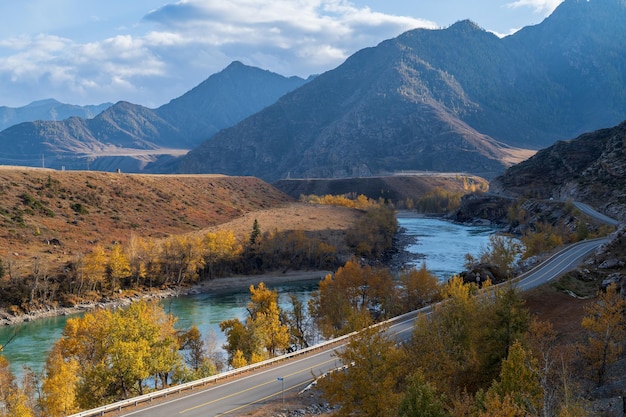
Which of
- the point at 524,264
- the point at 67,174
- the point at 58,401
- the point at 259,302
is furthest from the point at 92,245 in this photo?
the point at 524,264

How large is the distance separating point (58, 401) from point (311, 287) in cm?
6187

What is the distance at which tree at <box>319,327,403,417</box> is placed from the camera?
24.4 meters

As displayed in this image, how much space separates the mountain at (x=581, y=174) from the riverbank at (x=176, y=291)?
6455cm

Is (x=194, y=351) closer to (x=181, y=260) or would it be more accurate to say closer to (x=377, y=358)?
(x=377, y=358)

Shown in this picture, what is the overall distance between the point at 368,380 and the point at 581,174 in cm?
14278

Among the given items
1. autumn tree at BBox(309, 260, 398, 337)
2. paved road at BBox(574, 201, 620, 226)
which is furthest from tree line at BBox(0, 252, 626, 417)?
paved road at BBox(574, 201, 620, 226)

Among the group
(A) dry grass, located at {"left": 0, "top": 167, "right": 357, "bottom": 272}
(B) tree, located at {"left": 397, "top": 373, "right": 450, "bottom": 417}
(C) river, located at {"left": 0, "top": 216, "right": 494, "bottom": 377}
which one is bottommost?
(C) river, located at {"left": 0, "top": 216, "right": 494, "bottom": 377}

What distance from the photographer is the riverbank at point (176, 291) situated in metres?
70.2

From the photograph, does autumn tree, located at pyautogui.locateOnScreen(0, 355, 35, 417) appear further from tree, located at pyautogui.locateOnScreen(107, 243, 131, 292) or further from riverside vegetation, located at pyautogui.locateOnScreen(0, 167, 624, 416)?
tree, located at pyautogui.locateOnScreen(107, 243, 131, 292)

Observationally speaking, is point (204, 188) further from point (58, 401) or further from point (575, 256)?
point (58, 401)

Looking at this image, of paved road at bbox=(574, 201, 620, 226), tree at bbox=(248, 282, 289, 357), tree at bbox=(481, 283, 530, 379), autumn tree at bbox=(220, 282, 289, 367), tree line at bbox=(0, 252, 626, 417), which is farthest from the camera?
paved road at bbox=(574, 201, 620, 226)

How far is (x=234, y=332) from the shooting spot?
48781 millimetres

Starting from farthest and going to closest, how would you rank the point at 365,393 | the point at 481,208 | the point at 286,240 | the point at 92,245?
the point at 481,208 → the point at 286,240 → the point at 92,245 → the point at 365,393

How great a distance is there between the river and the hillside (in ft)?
55.6
